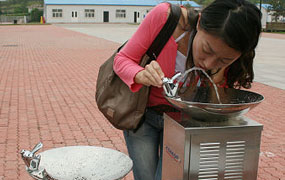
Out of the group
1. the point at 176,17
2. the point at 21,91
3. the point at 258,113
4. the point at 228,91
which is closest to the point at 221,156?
the point at 228,91

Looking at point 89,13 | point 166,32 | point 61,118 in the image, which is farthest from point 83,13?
point 166,32

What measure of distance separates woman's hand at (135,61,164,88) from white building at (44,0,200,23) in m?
47.8

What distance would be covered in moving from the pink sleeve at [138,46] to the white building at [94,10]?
156 feet

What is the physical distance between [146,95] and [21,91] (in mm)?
5638

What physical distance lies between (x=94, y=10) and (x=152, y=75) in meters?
51.3

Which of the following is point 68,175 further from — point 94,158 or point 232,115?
point 232,115

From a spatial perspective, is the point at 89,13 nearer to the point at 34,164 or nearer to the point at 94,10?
the point at 94,10

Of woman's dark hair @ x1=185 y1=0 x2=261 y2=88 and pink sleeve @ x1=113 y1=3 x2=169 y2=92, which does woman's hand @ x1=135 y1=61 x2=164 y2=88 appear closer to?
pink sleeve @ x1=113 y1=3 x2=169 y2=92

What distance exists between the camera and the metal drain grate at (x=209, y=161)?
52.2 inches

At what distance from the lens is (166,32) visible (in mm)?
1556

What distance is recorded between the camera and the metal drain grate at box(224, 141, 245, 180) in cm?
136

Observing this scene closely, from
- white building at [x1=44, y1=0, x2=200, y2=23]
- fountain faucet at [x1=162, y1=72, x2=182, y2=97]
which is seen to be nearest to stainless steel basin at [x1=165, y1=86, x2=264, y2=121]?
fountain faucet at [x1=162, y1=72, x2=182, y2=97]

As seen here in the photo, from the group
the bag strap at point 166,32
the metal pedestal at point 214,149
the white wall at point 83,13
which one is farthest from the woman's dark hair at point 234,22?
the white wall at point 83,13

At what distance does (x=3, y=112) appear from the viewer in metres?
5.39
